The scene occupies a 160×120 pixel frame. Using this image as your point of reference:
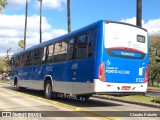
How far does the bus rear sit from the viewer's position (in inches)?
571

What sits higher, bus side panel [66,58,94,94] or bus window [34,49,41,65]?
bus window [34,49,41,65]

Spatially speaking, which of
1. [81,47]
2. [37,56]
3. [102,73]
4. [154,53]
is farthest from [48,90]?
[154,53]

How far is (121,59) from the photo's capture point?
1511 cm

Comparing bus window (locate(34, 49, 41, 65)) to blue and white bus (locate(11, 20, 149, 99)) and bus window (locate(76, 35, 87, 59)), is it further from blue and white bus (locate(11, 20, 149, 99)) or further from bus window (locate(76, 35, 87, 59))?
bus window (locate(76, 35, 87, 59))

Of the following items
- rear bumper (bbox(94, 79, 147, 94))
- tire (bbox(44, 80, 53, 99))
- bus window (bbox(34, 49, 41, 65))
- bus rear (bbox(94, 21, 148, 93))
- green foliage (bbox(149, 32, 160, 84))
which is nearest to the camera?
rear bumper (bbox(94, 79, 147, 94))

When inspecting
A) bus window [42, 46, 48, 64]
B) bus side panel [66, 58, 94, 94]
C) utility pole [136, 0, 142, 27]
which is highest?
utility pole [136, 0, 142, 27]

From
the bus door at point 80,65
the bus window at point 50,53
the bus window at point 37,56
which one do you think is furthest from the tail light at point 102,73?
the bus window at point 37,56

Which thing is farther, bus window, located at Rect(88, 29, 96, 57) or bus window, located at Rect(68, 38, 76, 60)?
bus window, located at Rect(68, 38, 76, 60)

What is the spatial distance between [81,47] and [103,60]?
1652mm

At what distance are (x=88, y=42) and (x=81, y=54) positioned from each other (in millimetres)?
802

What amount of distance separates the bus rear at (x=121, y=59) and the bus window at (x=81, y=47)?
120 cm

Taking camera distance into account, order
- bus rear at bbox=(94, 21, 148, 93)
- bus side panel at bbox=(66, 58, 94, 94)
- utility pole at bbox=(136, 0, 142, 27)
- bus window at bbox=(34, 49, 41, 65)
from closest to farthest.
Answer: bus rear at bbox=(94, 21, 148, 93), bus side panel at bbox=(66, 58, 94, 94), bus window at bbox=(34, 49, 41, 65), utility pole at bbox=(136, 0, 142, 27)

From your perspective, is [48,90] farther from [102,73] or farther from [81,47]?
[102,73]

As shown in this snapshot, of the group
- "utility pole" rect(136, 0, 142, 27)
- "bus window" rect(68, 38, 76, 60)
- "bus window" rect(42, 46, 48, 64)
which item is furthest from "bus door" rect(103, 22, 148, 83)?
"utility pole" rect(136, 0, 142, 27)
